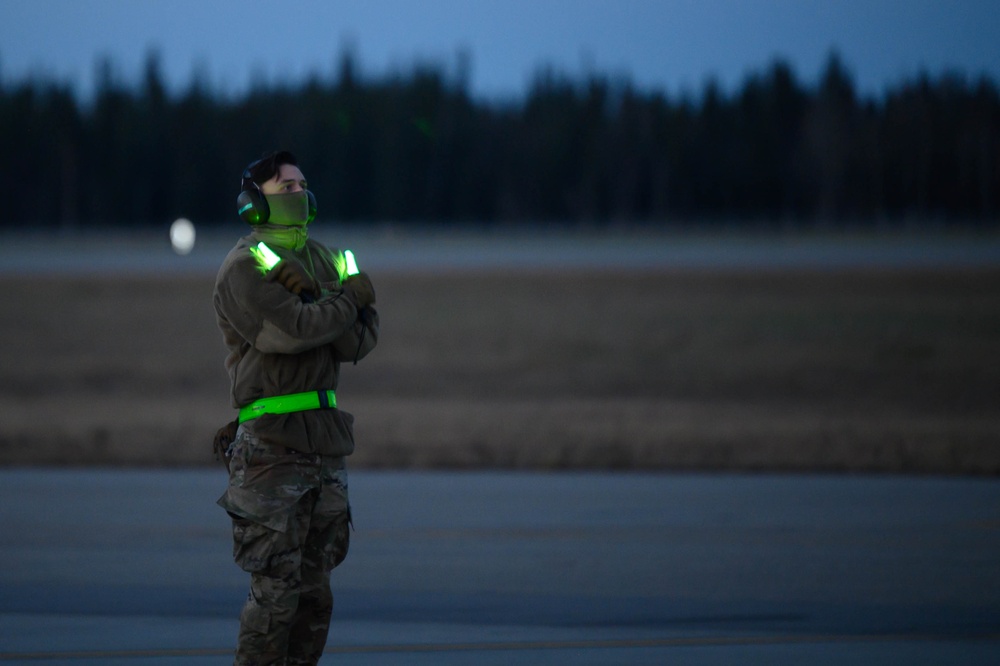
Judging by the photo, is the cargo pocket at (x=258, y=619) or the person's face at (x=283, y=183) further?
the person's face at (x=283, y=183)

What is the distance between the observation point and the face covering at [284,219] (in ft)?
15.2

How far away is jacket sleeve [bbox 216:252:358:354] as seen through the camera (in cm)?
441

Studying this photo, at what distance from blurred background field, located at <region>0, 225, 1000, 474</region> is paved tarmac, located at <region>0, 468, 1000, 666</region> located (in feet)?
7.27

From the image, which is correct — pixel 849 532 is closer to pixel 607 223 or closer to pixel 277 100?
pixel 607 223

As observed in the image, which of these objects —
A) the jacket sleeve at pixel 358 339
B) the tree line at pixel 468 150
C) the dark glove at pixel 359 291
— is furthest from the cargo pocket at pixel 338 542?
the tree line at pixel 468 150

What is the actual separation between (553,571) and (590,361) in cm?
1726

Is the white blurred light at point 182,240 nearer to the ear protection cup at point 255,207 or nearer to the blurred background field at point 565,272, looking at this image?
the blurred background field at point 565,272

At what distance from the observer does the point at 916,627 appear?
20.7ft

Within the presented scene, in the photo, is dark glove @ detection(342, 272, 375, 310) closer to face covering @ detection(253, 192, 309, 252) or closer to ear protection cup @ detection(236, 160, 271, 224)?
face covering @ detection(253, 192, 309, 252)

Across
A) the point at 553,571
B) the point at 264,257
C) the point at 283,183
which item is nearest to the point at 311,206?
the point at 283,183

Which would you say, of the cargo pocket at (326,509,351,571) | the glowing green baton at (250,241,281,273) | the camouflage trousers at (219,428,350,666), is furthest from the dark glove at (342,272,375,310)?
the cargo pocket at (326,509,351,571)

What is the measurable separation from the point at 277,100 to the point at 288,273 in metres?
79.9

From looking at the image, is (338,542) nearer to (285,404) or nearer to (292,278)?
(285,404)

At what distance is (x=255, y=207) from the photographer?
460 centimetres
